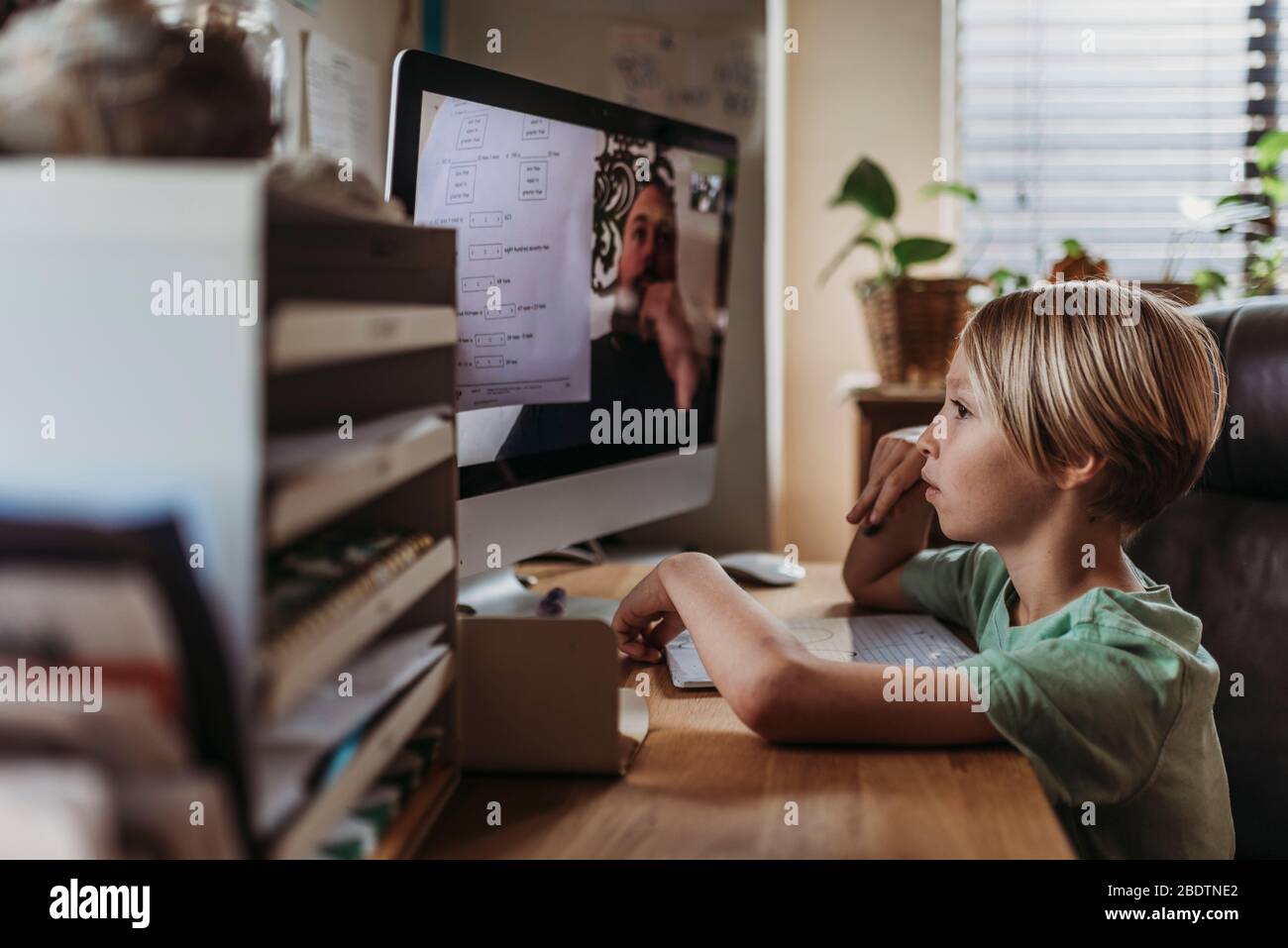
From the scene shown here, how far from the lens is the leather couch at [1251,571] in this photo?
109 centimetres

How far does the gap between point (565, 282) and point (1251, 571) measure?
2.44ft

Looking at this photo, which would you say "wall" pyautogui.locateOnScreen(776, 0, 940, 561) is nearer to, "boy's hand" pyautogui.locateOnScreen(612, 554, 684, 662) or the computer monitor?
the computer monitor

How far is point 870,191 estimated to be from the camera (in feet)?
6.30

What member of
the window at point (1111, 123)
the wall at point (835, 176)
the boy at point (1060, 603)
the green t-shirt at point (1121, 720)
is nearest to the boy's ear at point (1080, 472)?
the boy at point (1060, 603)

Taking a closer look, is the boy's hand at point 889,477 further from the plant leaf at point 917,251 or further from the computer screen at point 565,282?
the plant leaf at point 917,251

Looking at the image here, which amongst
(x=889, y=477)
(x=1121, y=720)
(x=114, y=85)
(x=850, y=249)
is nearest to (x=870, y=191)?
(x=850, y=249)

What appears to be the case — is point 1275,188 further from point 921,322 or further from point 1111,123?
point 921,322

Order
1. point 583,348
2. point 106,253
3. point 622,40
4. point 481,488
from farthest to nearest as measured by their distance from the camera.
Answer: point 622,40
point 583,348
point 481,488
point 106,253

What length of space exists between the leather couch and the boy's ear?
31 cm

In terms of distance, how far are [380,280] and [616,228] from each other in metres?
0.61

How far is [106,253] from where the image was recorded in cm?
40

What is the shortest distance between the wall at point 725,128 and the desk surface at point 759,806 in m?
0.98
